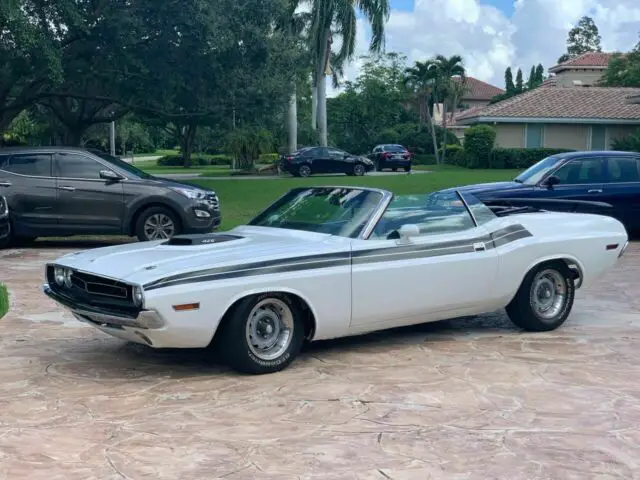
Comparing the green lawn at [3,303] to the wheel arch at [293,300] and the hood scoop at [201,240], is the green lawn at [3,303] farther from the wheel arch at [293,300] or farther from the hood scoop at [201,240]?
the wheel arch at [293,300]

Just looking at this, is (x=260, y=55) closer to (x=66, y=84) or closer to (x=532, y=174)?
(x=66, y=84)

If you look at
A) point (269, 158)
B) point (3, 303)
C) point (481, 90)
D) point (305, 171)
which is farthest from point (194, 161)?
point (481, 90)

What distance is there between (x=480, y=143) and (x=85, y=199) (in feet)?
108

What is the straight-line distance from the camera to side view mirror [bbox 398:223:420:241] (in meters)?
6.64

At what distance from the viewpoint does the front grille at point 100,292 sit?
576 centimetres

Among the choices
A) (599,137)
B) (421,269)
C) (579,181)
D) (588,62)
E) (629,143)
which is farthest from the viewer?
(588,62)

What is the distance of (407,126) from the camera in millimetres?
62938

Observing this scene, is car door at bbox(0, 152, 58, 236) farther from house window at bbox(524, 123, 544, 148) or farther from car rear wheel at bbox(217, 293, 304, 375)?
house window at bbox(524, 123, 544, 148)

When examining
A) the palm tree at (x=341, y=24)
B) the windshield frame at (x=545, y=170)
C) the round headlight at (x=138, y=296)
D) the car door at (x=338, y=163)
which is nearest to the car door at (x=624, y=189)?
the windshield frame at (x=545, y=170)

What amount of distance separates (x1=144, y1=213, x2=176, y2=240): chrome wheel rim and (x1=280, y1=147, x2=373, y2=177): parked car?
24.4 metres

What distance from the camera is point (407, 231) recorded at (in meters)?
6.64

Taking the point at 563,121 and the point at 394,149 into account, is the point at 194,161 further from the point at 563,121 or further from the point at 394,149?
the point at 563,121

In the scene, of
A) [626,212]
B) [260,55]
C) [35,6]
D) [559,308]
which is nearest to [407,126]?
[260,55]

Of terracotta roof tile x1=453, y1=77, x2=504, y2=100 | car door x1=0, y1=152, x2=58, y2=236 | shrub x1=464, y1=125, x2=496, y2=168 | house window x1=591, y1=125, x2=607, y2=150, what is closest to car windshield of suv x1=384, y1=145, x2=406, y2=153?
shrub x1=464, y1=125, x2=496, y2=168
